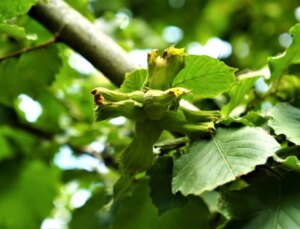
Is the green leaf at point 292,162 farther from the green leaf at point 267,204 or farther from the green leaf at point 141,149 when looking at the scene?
the green leaf at point 141,149

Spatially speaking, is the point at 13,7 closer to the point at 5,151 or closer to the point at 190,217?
the point at 190,217

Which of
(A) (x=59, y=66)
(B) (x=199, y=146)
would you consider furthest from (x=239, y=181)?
(A) (x=59, y=66)

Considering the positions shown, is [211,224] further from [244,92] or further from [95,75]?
[95,75]

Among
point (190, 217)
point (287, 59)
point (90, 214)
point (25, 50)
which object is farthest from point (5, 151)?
point (287, 59)

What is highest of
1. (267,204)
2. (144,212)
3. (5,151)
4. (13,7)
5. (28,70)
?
(5,151)

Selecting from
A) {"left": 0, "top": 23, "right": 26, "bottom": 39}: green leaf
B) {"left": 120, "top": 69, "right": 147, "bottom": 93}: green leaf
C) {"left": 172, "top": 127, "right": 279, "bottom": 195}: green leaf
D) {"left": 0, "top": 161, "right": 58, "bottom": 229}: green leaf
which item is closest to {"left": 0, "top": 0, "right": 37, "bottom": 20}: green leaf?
{"left": 0, "top": 23, "right": 26, "bottom": 39}: green leaf
